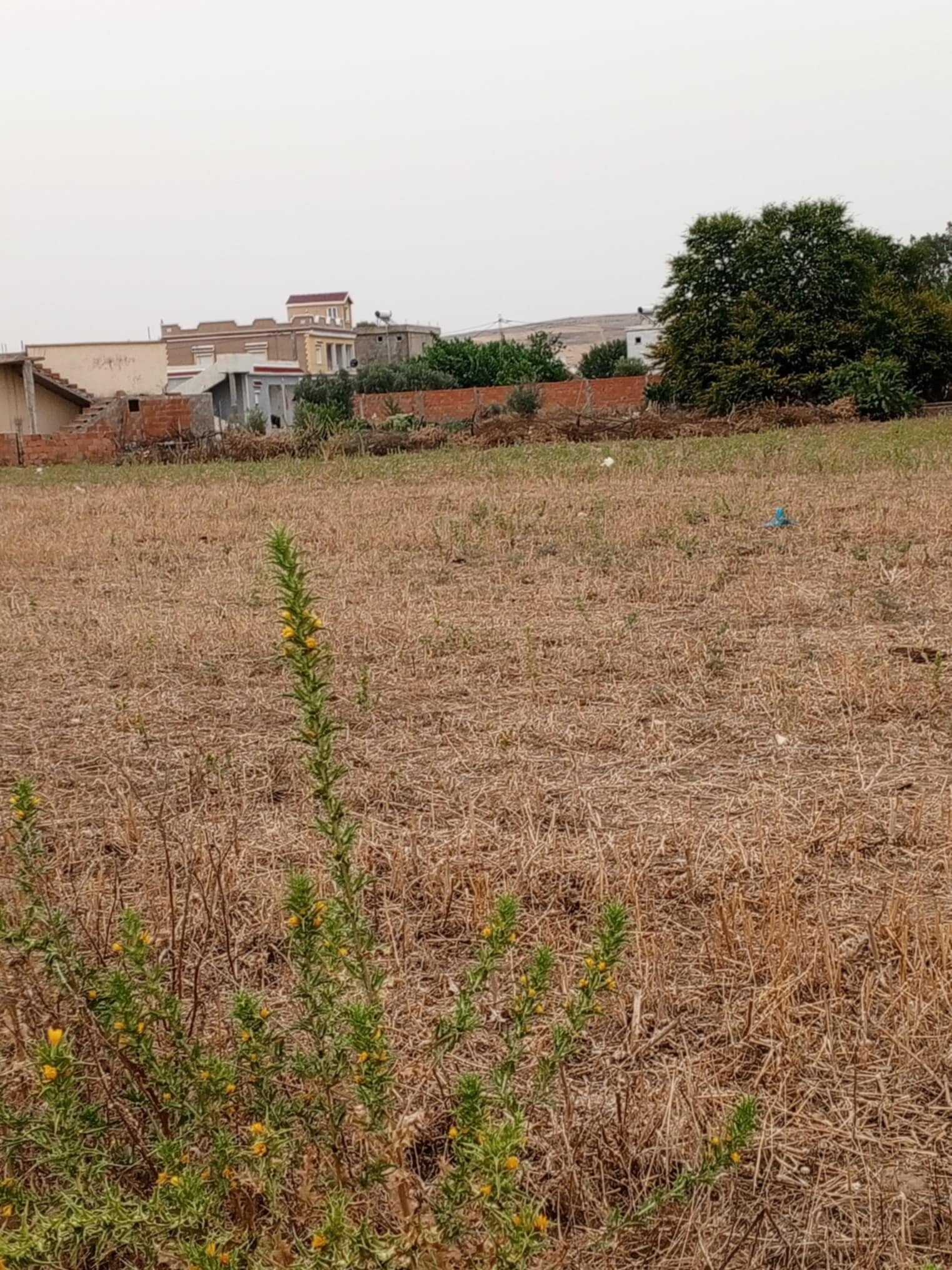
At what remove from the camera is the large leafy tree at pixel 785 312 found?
32.9 m

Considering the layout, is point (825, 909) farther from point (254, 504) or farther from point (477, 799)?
point (254, 504)

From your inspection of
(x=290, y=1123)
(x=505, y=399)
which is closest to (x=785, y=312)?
(x=505, y=399)

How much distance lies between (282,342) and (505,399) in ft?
134

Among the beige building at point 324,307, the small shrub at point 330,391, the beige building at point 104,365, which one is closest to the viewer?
the beige building at point 104,365

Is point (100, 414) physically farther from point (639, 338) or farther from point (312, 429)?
point (639, 338)

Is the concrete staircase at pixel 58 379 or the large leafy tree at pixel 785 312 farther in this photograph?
the concrete staircase at pixel 58 379

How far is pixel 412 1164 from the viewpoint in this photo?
2.51 meters

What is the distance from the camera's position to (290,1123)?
7.65 feet

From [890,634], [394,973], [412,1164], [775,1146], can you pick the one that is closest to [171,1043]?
[412,1164]

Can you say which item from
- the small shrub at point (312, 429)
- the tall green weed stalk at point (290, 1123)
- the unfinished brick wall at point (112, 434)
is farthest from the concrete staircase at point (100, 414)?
the tall green weed stalk at point (290, 1123)

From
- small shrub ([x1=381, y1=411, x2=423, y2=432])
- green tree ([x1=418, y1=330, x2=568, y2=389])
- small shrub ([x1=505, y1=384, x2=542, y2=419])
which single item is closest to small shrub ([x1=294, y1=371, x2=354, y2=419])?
green tree ([x1=418, y1=330, x2=568, y2=389])

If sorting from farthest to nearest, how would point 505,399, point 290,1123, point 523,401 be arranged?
1. point 505,399
2. point 523,401
3. point 290,1123

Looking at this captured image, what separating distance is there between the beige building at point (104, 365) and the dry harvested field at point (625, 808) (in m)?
35.0

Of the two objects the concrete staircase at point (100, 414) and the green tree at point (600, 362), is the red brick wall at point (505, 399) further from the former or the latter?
the green tree at point (600, 362)
